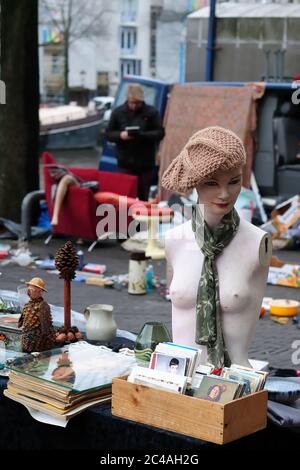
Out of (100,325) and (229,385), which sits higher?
(229,385)

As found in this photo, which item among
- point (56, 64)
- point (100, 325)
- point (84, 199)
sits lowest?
point (56, 64)

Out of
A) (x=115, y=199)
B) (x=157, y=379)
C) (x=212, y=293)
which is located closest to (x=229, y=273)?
(x=212, y=293)

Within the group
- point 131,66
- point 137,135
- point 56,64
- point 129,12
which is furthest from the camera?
point 56,64

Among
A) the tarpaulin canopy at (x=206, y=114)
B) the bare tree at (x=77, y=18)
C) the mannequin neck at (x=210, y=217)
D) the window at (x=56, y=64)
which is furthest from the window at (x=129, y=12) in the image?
the mannequin neck at (x=210, y=217)

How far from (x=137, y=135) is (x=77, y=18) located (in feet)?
91.8

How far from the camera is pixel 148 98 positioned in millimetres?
12281

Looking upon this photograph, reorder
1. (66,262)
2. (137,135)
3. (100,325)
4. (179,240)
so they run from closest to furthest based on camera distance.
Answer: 1. (179,240)
2. (66,262)
3. (100,325)
4. (137,135)

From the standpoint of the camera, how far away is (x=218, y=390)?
10.6 ft

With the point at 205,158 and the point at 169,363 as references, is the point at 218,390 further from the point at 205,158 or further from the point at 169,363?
the point at 205,158

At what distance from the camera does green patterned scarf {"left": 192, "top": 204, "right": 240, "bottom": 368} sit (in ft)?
12.2

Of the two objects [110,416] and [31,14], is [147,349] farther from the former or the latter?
[31,14]

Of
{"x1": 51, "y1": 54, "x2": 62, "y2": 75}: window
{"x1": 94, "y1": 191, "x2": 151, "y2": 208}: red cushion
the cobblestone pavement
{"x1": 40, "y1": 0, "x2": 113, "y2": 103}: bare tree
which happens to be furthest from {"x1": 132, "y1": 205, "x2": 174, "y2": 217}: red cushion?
{"x1": 51, "y1": 54, "x2": 62, "y2": 75}: window

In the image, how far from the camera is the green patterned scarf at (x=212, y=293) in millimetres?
3719

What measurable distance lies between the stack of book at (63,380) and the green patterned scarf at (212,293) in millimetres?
309
